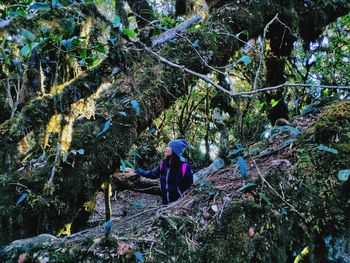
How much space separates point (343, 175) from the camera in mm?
3121

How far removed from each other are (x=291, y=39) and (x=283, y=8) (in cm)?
128

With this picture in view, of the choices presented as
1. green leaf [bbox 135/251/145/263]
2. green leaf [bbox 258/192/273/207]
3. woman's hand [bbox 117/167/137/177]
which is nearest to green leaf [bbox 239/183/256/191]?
green leaf [bbox 258/192/273/207]

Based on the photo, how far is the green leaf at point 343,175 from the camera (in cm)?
310

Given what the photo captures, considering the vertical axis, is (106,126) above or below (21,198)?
above

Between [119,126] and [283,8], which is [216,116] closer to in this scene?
[283,8]

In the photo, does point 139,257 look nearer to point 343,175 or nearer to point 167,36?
Answer: point 343,175

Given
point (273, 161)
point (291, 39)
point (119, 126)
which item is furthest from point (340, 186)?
point (291, 39)

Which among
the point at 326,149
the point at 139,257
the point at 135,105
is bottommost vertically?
the point at 139,257

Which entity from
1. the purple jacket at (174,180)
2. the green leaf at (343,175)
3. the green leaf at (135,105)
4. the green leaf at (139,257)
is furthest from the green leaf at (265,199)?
the green leaf at (135,105)

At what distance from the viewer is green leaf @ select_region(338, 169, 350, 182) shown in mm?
3096

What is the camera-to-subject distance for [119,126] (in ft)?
15.3

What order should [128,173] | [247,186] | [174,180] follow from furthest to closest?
[128,173] → [174,180] → [247,186]

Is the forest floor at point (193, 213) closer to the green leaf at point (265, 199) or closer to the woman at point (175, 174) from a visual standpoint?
the green leaf at point (265, 199)

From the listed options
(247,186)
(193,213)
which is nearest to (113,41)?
(193,213)
